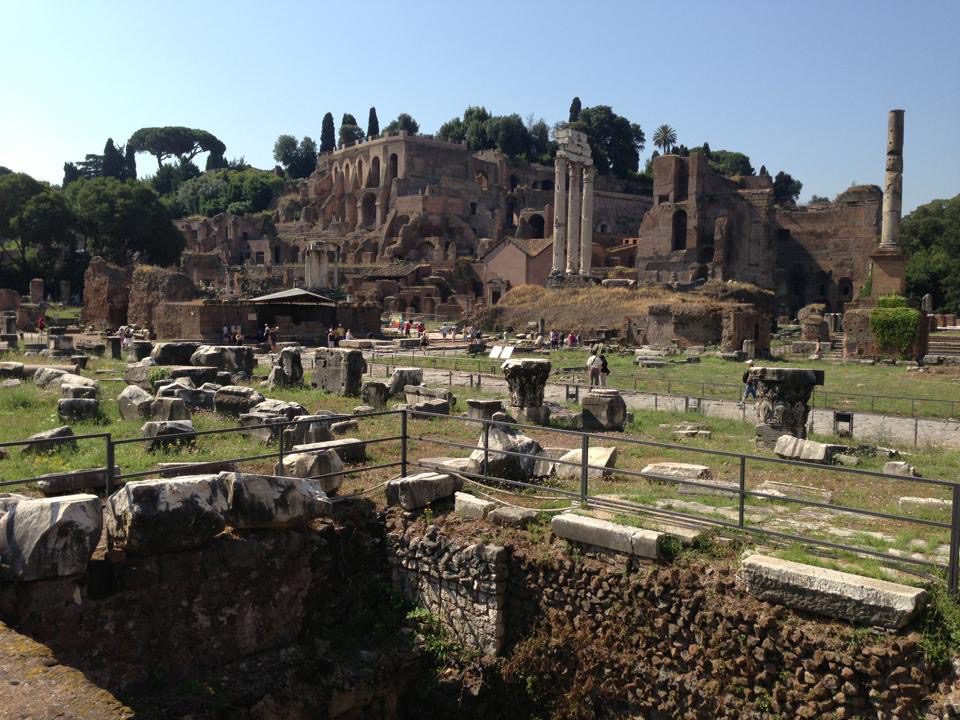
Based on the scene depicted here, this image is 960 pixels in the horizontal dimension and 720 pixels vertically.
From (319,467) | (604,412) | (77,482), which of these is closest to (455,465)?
(319,467)

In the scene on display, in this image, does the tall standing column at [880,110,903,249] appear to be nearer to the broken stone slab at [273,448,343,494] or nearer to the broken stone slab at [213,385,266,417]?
the broken stone slab at [213,385,266,417]

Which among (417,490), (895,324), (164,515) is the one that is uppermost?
(895,324)

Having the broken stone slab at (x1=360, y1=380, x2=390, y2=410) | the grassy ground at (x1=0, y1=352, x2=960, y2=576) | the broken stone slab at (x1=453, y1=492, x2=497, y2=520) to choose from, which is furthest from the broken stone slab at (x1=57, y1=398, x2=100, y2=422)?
the broken stone slab at (x1=453, y1=492, x2=497, y2=520)

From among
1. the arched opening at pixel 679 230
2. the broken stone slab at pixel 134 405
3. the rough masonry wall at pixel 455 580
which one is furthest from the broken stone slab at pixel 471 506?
the arched opening at pixel 679 230

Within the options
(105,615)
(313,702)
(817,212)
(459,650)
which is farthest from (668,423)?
(817,212)

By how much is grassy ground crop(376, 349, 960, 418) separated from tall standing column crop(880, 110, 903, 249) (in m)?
6.41

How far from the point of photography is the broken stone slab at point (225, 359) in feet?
65.5

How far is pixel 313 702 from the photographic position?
6.30 meters

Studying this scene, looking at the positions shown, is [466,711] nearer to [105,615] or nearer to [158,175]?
[105,615]

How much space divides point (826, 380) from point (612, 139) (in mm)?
89880

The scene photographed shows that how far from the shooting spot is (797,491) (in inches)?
347

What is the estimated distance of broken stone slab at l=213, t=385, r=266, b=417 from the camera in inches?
518

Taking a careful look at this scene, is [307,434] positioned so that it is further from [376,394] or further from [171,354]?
[171,354]

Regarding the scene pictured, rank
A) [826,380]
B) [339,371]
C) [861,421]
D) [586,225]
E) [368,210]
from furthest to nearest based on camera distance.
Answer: [368,210]
[586,225]
[826,380]
[339,371]
[861,421]
